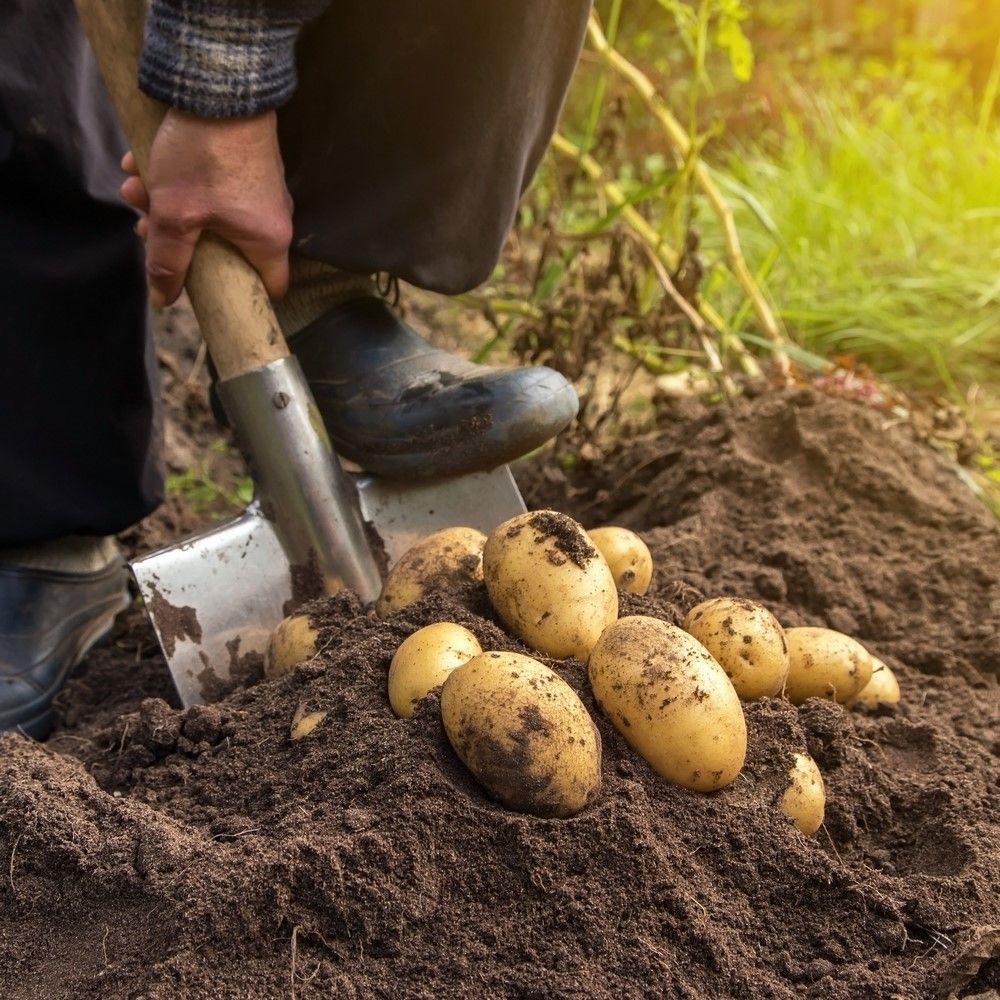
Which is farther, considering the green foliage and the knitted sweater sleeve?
the green foliage

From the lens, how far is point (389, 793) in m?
1.47

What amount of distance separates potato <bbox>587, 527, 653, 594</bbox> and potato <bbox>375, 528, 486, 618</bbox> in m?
0.20

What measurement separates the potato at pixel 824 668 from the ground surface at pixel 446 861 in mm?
59

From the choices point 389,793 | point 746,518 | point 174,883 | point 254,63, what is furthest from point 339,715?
point 746,518

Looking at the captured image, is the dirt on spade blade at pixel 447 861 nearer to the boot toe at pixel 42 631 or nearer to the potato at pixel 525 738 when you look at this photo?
the potato at pixel 525 738

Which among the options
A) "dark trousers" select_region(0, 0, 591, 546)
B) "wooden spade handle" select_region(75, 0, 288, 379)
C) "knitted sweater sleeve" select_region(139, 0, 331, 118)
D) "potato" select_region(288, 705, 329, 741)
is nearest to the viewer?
"potato" select_region(288, 705, 329, 741)

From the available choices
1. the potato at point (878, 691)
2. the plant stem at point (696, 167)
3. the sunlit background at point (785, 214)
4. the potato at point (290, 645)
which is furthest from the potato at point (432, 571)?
the plant stem at point (696, 167)

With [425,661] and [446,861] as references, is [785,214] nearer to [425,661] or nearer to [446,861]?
[425,661]

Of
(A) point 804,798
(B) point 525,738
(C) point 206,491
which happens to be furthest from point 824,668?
(C) point 206,491

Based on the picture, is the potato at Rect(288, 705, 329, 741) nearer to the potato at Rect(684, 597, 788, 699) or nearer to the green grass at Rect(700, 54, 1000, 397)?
the potato at Rect(684, 597, 788, 699)

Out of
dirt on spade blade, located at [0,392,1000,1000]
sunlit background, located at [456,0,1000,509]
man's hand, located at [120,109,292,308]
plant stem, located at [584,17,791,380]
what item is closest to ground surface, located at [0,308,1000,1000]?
dirt on spade blade, located at [0,392,1000,1000]

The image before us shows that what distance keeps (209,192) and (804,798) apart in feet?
4.18

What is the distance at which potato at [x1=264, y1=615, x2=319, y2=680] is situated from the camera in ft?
5.94

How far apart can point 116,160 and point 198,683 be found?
3.56ft
